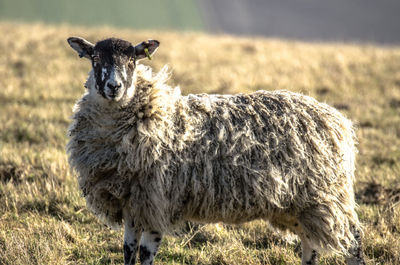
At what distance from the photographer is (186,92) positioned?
36.8 ft

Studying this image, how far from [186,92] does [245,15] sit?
7561cm

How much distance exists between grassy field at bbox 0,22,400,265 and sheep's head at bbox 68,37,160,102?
1787 mm

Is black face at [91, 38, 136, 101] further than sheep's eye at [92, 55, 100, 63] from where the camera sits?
No

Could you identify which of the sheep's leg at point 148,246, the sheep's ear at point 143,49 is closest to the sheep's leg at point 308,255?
the sheep's leg at point 148,246

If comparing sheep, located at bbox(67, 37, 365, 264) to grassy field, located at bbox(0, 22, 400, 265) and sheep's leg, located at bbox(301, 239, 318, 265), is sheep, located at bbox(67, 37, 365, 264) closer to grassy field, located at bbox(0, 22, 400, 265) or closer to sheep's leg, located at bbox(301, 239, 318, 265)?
sheep's leg, located at bbox(301, 239, 318, 265)

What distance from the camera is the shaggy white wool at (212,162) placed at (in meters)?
4.16

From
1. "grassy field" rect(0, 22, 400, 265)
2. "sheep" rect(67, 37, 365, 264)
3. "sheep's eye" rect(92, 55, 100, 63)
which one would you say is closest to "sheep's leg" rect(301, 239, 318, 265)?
"sheep" rect(67, 37, 365, 264)

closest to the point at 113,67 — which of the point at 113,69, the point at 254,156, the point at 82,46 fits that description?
the point at 113,69

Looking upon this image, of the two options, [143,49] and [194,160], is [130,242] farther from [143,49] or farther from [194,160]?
[143,49]

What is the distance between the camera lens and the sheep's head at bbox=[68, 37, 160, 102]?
4105 mm

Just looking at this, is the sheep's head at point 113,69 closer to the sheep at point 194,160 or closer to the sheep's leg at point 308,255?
the sheep at point 194,160

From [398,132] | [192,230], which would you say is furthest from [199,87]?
[192,230]

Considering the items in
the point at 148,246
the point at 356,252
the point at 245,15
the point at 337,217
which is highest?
the point at 245,15

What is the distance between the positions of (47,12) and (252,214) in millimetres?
45939
